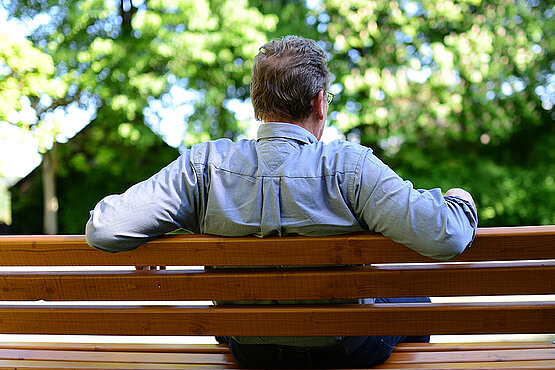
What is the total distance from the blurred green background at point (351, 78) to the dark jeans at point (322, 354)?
11.6 m

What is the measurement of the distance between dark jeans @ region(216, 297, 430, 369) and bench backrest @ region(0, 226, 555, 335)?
16 cm

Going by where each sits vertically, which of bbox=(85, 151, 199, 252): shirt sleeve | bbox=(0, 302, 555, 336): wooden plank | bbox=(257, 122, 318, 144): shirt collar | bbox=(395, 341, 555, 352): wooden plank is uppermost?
bbox=(257, 122, 318, 144): shirt collar

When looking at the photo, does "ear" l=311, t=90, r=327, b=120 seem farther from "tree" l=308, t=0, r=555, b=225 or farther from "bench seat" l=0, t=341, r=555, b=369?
"tree" l=308, t=0, r=555, b=225

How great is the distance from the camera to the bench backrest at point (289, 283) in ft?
6.00

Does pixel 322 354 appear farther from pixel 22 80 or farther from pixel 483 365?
pixel 22 80

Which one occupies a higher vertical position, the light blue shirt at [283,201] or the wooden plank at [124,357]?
the light blue shirt at [283,201]

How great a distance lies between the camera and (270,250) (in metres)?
1.85

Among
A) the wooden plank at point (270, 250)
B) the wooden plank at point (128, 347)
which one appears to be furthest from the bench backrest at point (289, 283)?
the wooden plank at point (128, 347)

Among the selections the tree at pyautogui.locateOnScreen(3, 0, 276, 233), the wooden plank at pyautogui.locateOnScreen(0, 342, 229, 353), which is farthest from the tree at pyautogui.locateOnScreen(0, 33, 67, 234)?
the wooden plank at pyautogui.locateOnScreen(0, 342, 229, 353)

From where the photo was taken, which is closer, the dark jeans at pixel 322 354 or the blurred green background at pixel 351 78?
the dark jeans at pixel 322 354

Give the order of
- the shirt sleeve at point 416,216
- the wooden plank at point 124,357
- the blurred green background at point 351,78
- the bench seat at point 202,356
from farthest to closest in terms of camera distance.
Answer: the blurred green background at point 351,78
the wooden plank at point 124,357
the bench seat at point 202,356
the shirt sleeve at point 416,216

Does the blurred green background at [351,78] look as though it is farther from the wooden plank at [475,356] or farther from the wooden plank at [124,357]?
the wooden plank at [475,356]

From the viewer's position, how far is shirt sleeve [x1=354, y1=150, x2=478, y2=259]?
1.75m

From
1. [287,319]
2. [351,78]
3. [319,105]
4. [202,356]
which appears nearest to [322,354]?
[287,319]
